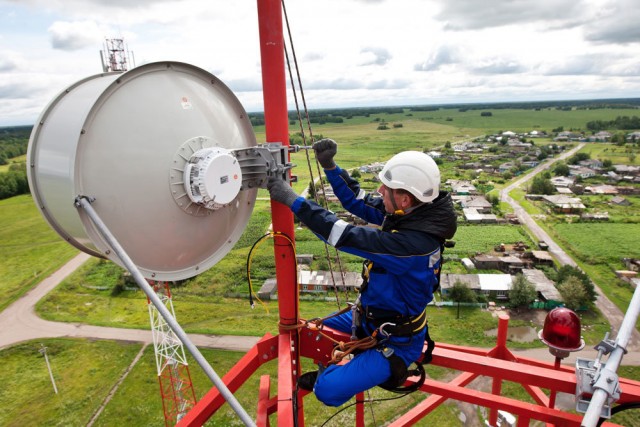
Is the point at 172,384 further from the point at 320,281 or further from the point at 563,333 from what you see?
the point at 563,333

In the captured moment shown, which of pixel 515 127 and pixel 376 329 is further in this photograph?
pixel 515 127

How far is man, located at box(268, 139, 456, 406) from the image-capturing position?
353 cm

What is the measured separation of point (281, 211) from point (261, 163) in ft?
1.75

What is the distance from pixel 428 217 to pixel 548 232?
142 ft

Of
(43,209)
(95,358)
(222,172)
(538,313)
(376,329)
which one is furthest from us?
(538,313)

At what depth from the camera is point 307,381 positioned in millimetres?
4430

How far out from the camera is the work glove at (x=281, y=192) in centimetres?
375

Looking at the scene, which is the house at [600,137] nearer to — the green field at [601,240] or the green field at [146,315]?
the green field at [146,315]

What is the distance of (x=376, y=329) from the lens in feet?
12.9

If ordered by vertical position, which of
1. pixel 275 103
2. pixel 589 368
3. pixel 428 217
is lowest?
pixel 589 368

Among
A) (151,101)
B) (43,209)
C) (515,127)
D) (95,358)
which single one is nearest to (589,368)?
(151,101)

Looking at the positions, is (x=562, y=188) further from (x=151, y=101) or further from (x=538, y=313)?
(x=151, y=101)

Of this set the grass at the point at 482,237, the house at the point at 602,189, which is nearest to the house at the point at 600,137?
the house at the point at 602,189

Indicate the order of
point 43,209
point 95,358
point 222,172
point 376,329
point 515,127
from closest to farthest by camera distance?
point 43,209 → point 222,172 → point 376,329 → point 95,358 → point 515,127
